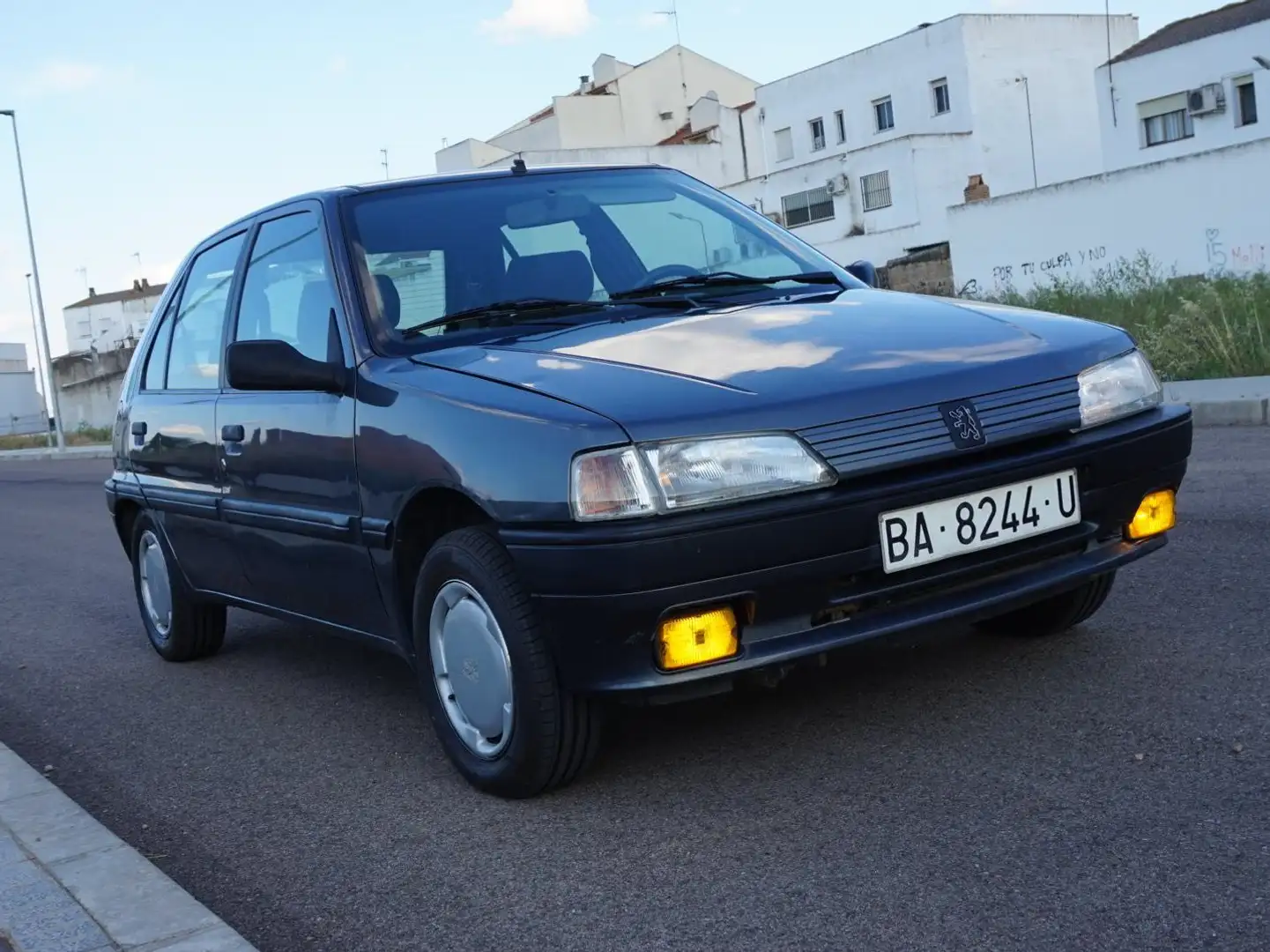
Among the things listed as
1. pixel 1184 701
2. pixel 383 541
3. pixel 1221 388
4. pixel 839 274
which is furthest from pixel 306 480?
pixel 1221 388

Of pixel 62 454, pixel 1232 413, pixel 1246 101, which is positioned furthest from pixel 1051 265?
pixel 62 454

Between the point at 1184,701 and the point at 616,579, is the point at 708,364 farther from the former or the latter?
the point at 1184,701

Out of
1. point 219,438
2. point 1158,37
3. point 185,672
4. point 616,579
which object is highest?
point 1158,37

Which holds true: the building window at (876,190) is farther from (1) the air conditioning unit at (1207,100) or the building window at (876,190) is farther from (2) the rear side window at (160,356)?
(2) the rear side window at (160,356)

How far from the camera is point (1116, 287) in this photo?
1872 centimetres

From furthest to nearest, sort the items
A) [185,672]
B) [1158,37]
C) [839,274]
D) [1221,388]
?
[1158,37]
[1221,388]
[185,672]
[839,274]

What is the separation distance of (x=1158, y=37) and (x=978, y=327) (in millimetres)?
43550

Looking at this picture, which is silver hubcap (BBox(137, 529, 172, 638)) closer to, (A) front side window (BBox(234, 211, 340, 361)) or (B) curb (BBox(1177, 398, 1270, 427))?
(A) front side window (BBox(234, 211, 340, 361))

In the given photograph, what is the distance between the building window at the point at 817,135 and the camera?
54594mm

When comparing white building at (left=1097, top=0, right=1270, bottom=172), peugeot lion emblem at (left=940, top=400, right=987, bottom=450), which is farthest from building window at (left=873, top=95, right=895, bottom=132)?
peugeot lion emblem at (left=940, top=400, right=987, bottom=450)

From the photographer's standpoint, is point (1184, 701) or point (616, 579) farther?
point (1184, 701)

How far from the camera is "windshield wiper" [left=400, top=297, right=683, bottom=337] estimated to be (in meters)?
4.23

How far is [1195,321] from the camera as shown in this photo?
13.2m

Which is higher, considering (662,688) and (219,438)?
(219,438)
